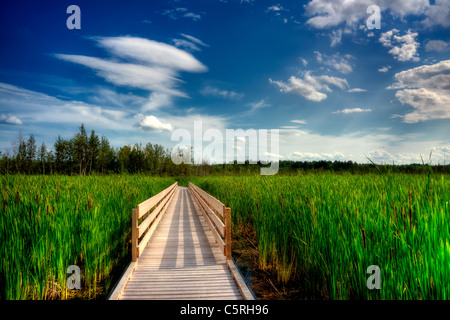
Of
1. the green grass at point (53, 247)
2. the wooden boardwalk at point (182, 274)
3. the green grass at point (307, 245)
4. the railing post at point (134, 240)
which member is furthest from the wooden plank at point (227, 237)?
the green grass at point (53, 247)

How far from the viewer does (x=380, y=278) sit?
250 cm

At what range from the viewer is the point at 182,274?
4.46 m

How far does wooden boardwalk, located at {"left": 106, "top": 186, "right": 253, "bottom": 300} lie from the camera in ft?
12.2

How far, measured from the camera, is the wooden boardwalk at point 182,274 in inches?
146

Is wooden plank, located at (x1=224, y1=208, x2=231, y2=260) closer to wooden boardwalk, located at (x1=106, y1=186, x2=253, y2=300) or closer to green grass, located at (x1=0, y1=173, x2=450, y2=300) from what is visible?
wooden boardwalk, located at (x1=106, y1=186, x2=253, y2=300)

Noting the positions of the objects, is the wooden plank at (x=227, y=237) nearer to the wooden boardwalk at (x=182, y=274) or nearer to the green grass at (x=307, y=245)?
the wooden boardwalk at (x=182, y=274)

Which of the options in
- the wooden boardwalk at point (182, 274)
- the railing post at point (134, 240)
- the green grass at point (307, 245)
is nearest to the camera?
the green grass at point (307, 245)

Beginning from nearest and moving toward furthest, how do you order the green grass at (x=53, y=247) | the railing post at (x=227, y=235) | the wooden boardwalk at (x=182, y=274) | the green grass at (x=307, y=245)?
the green grass at (x=307, y=245), the green grass at (x=53, y=247), the wooden boardwalk at (x=182, y=274), the railing post at (x=227, y=235)

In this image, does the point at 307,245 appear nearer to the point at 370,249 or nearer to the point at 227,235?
the point at 370,249

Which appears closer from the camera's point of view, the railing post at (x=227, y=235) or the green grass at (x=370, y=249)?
the green grass at (x=370, y=249)

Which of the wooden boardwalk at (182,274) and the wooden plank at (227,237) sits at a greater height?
the wooden plank at (227,237)

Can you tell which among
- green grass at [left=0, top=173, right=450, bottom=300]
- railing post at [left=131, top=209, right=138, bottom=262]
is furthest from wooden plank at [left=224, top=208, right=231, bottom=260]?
railing post at [left=131, top=209, right=138, bottom=262]
